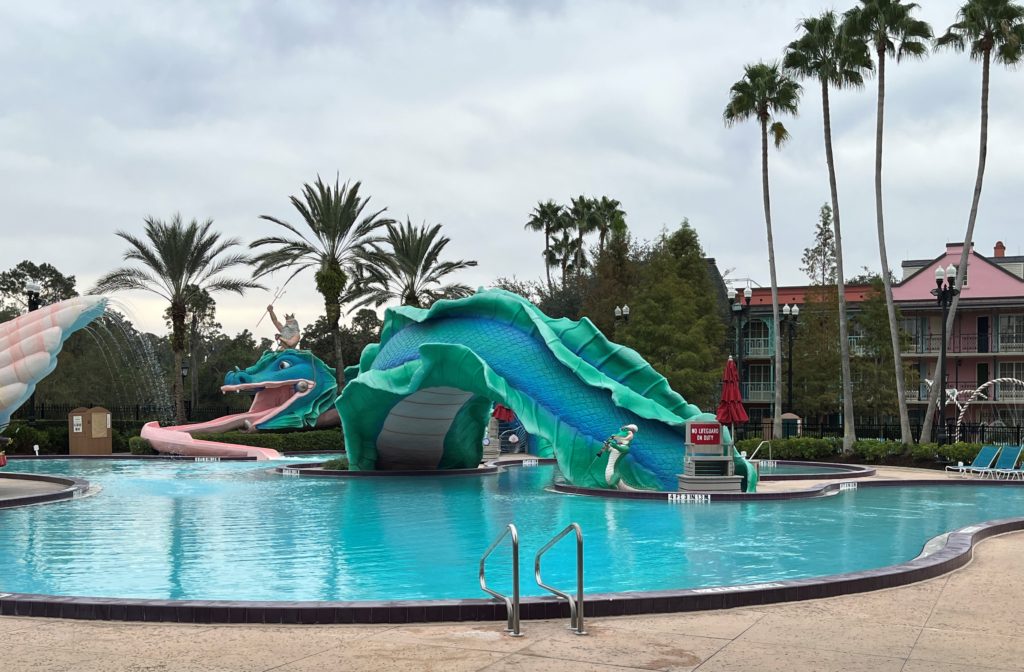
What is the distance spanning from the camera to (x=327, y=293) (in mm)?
38969

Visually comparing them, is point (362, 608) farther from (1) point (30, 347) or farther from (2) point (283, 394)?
(2) point (283, 394)

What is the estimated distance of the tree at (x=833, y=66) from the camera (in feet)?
108

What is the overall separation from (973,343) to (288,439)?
3365 centimetres

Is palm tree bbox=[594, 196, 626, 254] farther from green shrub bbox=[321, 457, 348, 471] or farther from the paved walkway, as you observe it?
the paved walkway

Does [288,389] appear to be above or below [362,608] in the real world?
above

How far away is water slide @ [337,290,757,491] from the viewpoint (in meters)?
20.8

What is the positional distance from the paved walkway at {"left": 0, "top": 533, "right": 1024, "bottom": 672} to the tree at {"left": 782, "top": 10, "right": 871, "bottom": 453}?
25230mm

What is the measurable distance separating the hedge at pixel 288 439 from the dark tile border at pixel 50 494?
12.9 metres

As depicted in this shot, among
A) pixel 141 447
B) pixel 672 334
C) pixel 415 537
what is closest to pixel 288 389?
pixel 141 447

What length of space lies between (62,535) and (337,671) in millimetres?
9804

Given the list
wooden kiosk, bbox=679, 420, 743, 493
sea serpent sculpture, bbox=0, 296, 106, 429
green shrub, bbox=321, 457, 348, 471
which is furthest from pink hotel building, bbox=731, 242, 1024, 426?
sea serpent sculpture, bbox=0, 296, 106, 429

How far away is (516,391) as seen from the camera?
2198 centimetres

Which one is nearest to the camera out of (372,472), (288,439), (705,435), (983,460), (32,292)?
(705,435)

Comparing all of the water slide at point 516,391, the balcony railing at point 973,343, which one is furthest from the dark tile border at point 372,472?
the balcony railing at point 973,343
